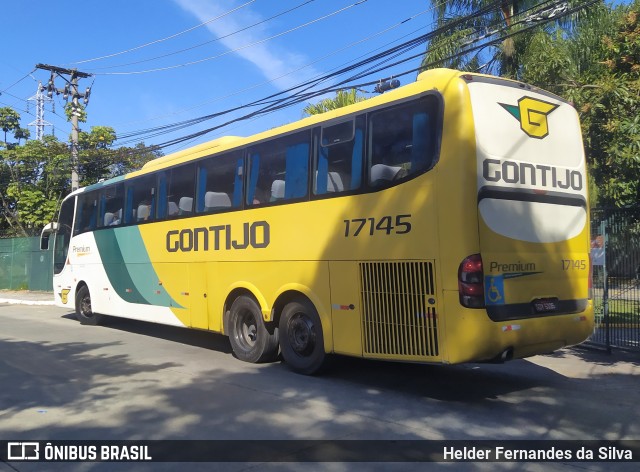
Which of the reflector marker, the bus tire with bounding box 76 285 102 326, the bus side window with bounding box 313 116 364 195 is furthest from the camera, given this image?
the bus tire with bounding box 76 285 102 326

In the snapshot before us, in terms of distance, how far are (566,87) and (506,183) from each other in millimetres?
3833

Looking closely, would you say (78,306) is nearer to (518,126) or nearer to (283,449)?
(283,449)

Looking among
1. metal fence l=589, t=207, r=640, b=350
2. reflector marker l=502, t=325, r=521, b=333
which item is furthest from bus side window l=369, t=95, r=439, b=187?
metal fence l=589, t=207, r=640, b=350

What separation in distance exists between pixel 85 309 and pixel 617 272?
39.3 feet

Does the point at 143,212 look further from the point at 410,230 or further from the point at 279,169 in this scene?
the point at 410,230

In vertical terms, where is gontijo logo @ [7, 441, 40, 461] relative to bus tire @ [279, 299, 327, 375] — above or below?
below

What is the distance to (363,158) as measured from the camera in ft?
23.1

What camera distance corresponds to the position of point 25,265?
86.4 feet

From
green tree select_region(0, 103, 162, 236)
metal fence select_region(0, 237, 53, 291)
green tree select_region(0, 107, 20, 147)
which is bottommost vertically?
metal fence select_region(0, 237, 53, 291)

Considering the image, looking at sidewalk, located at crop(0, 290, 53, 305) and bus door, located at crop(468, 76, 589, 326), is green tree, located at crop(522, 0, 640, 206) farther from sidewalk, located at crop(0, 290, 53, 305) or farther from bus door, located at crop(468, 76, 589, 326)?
sidewalk, located at crop(0, 290, 53, 305)

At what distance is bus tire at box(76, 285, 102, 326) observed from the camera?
14060 millimetres

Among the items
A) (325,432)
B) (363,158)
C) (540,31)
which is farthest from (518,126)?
(540,31)

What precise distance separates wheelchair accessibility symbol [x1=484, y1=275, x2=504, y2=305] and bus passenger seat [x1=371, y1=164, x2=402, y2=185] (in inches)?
65.2

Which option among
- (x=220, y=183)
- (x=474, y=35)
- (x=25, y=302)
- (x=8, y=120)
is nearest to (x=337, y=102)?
(x=474, y=35)
